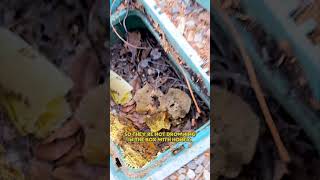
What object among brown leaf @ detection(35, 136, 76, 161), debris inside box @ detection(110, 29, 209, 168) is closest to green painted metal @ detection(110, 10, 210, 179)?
debris inside box @ detection(110, 29, 209, 168)

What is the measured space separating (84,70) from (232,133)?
18.0 inches

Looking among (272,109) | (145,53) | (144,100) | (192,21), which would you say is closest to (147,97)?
(144,100)

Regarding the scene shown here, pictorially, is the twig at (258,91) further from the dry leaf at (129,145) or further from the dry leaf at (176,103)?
the dry leaf at (129,145)

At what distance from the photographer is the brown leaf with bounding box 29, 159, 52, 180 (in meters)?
1.43

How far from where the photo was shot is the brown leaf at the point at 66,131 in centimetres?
142

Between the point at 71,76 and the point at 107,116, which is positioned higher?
the point at 71,76

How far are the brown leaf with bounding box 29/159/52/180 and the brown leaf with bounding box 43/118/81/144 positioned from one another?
6cm

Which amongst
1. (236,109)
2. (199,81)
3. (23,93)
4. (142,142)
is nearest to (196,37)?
(199,81)

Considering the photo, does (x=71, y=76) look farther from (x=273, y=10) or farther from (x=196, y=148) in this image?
(x=273, y=10)

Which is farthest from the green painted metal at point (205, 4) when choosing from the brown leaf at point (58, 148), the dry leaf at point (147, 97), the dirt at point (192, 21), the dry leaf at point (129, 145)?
the brown leaf at point (58, 148)

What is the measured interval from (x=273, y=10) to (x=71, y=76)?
23.6 inches

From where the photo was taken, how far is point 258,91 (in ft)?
4.45

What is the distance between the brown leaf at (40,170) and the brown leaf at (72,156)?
0.11ft

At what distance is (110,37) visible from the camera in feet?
4.61
